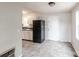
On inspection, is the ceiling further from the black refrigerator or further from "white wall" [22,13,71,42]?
"white wall" [22,13,71,42]

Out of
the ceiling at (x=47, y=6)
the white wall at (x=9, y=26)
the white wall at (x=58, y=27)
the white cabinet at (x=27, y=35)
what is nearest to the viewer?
the white wall at (x=9, y=26)

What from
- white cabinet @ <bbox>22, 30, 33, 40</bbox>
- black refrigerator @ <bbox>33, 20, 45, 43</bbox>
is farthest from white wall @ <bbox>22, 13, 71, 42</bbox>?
white cabinet @ <bbox>22, 30, 33, 40</bbox>

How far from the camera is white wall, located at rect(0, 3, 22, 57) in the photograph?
2406mm

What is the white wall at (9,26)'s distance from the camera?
241 centimetres

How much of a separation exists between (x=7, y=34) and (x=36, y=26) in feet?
11.4

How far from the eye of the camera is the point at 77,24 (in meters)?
4.07

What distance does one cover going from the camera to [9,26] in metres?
2.72

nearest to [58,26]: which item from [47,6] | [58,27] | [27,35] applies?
[58,27]

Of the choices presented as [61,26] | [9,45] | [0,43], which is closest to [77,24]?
[61,26]

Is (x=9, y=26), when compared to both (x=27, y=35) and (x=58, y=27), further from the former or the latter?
(x=58, y=27)

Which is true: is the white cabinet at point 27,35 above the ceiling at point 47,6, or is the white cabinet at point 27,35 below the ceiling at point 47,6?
below

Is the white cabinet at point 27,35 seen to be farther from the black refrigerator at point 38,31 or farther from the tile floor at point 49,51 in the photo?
the tile floor at point 49,51

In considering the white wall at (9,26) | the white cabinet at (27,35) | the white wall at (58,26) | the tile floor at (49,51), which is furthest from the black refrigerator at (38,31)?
the white wall at (9,26)

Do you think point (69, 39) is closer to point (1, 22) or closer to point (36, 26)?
point (36, 26)
